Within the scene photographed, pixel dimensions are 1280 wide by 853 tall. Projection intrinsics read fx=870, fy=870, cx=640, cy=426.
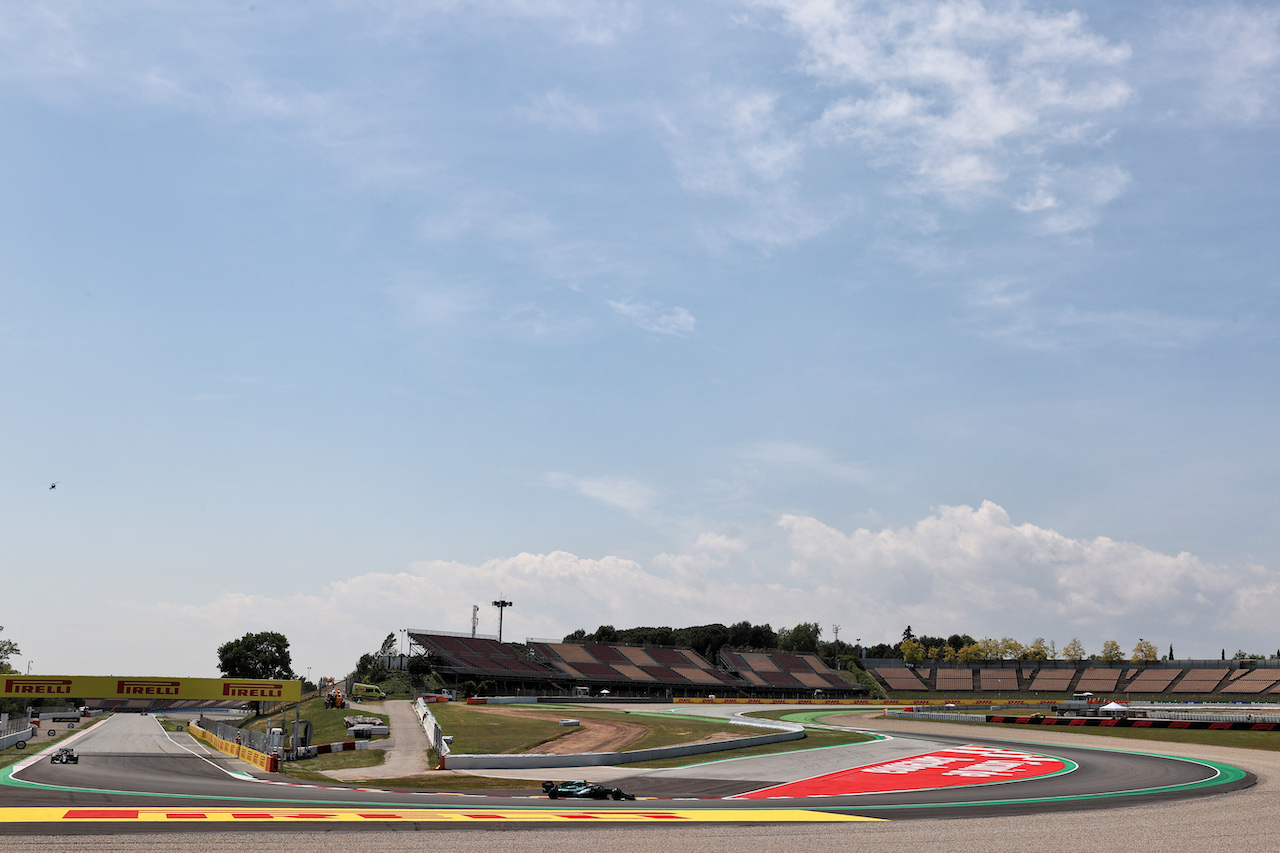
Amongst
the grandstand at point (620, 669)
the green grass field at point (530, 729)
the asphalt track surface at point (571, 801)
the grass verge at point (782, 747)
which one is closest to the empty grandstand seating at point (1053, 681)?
the grandstand at point (620, 669)

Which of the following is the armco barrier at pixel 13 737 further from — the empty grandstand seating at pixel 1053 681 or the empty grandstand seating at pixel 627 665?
the empty grandstand seating at pixel 1053 681

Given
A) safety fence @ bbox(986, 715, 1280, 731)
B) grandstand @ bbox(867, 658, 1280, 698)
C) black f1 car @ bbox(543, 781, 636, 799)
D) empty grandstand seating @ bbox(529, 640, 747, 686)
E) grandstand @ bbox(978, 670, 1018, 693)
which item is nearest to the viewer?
black f1 car @ bbox(543, 781, 636, 799)

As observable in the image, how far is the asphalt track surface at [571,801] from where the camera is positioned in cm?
2025

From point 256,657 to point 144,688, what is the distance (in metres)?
107

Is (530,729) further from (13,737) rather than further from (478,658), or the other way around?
(478,658)

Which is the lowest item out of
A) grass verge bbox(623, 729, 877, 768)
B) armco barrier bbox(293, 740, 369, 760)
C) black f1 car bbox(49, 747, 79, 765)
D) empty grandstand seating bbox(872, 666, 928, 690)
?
empty grandstand seating bbox(872, 666, 928, 690)

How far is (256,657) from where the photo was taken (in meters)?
154

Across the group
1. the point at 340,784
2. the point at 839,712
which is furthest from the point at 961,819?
the point at 839,712

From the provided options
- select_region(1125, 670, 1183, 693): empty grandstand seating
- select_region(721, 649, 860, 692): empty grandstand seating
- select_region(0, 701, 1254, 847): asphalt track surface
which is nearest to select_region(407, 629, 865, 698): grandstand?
select_region(721, 649, 860, 692): empty grandstand seating

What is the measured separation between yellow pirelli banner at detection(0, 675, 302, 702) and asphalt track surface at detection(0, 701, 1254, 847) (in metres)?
12.7

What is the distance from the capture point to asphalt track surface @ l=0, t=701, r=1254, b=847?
66.4 feet

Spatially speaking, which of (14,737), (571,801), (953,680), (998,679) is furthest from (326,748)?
(998,679)

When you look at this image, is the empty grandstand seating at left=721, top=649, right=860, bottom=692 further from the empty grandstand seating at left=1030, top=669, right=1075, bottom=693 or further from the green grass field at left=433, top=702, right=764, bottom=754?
the green grass field at left=433, top=702, right=764, bottom=754

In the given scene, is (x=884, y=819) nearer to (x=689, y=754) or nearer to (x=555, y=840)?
(x=555, y=840)
